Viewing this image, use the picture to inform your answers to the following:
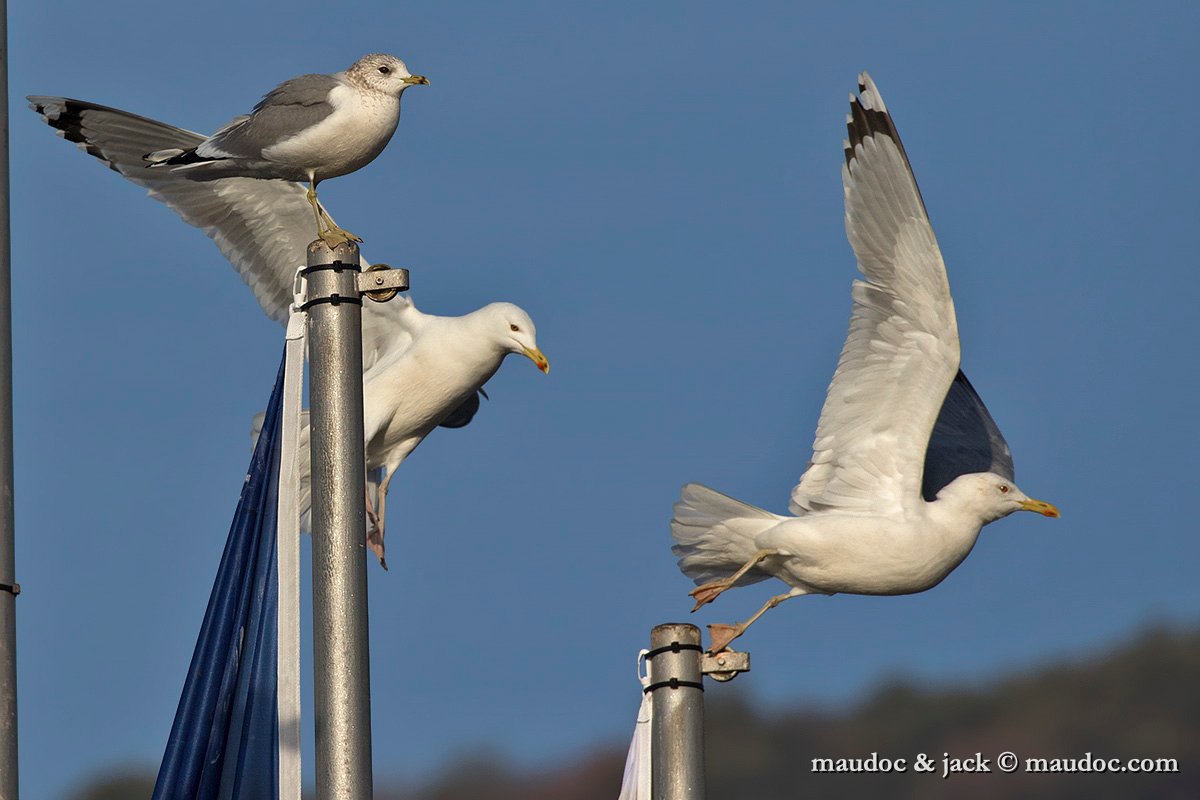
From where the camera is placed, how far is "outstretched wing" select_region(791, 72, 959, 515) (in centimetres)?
782

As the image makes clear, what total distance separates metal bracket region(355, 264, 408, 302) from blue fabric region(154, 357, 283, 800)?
556mm

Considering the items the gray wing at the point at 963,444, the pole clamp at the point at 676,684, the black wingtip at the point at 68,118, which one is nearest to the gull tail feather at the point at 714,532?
the gray wing at the point at 963,444

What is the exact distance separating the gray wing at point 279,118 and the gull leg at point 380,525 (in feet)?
5.51

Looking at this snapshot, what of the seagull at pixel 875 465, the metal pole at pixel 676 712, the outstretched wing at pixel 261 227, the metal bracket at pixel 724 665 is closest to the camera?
the metal pole at pixel 676 712

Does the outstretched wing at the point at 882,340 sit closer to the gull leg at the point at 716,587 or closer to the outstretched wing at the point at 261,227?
the gull leg at the point at 716,587

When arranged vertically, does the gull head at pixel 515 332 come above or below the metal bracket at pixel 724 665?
above

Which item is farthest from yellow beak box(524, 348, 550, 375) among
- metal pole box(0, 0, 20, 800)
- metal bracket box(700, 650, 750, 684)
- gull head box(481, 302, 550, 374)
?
metal pole box(0, 0, 20, 800)

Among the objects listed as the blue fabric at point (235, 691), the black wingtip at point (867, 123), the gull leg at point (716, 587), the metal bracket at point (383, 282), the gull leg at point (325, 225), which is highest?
the black wingtip at point (867, 123)

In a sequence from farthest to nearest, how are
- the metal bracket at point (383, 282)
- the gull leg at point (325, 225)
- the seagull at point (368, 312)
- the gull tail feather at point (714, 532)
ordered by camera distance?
1. the seagull at point (368, 312)
2. the gull tail feather at point (714, 532)
3. the gull leg at point (325, 225)
4. the metal bracket at point (383, 282)

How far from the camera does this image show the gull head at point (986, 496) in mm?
7645

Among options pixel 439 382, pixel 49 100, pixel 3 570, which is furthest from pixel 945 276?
pixel 3 570

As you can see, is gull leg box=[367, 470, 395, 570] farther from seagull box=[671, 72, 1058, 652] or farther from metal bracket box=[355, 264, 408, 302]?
metal bracket box=[355, 264, 408, 302]

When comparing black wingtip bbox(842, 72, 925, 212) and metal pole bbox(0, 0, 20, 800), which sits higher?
black wingtip bbox(842, 72, 925, 212)

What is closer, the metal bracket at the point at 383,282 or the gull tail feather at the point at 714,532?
the metal bracket at the point at 383,282
